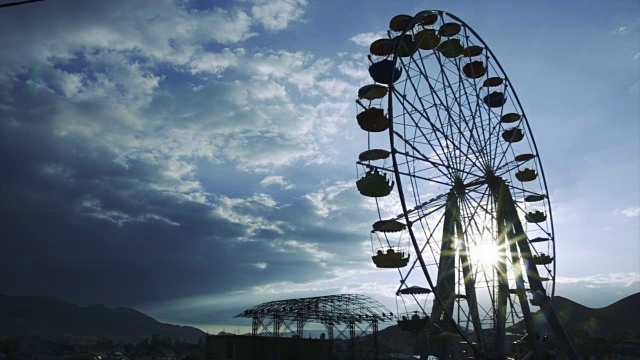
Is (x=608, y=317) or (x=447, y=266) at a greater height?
(x=447, y=266)

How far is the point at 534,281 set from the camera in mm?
24953

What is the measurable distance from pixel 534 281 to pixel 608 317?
156 m

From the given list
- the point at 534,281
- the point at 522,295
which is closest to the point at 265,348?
the point at 522,295

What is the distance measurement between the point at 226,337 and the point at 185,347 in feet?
232

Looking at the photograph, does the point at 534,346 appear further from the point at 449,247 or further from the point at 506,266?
the point at 449,247

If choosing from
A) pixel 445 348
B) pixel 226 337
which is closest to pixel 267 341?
pixel 226 337

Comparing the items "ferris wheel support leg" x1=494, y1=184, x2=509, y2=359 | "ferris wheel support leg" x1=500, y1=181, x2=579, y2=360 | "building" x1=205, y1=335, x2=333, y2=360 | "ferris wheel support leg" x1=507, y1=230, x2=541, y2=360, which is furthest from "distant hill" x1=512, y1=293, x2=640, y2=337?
"ferris wheel support leg" x1=494, y1=184, x2=509, y2=359

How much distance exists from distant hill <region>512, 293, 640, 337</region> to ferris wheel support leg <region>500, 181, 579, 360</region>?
123 meters

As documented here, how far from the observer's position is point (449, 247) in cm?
2564

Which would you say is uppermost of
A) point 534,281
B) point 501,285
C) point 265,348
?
point 534,281

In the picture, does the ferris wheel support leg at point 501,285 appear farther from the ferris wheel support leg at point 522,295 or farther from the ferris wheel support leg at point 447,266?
the ferris wheel support leg at point 447,266

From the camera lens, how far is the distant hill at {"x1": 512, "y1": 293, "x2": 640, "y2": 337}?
143125 millimetres

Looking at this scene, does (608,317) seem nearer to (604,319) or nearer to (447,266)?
(604,319)

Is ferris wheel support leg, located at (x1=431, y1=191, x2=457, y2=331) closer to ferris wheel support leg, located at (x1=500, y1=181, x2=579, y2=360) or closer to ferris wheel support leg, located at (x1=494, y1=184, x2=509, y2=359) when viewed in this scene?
ferris wheel support leg, located at (x1=494, y1=184, x2=509, y2=359)
